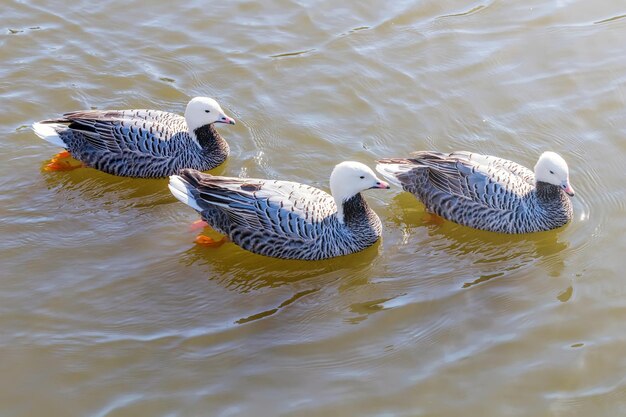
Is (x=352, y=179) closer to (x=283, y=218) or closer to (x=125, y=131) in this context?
(x=283, y=218)

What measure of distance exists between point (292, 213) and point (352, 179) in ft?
2.55

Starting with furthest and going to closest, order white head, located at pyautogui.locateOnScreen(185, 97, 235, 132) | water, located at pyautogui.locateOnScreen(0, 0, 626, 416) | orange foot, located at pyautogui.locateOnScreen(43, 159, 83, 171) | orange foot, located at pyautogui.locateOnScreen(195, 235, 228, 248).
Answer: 1. orange foot, located at pyautogui.locateOnScreen(43, 159, 83, 171)
2. white head, located at pyautogui.locateOnScreen(185, 97, 235, 132)
3. orange foot, located at pyautogui.locateOnScreen(195, 235, 228, 248)
4. water, located at pyautogui.locateOnScreen(0, 0, 626, 416)

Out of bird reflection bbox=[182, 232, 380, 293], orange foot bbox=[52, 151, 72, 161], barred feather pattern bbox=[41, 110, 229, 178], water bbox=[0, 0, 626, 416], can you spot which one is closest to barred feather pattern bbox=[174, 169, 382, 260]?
bird reflection bbox=[182, 232, 380, 293]

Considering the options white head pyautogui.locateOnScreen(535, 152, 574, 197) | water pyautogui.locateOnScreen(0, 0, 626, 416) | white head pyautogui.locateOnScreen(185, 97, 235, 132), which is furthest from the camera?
white head pyautogui.locateOnScreen(185, 97, 235, 132)

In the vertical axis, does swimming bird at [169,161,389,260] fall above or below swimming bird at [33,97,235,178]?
below

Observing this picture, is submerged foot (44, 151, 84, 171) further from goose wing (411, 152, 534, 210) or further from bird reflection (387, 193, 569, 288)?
goose wing (411, 152, 534, 210)

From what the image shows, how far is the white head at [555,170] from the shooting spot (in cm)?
993

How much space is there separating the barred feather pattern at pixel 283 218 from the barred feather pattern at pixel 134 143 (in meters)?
1.05

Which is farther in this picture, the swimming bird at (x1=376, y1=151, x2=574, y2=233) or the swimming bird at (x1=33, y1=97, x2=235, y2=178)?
the swimming bird at (x1=33, y1=97, x2=235, y2=178)

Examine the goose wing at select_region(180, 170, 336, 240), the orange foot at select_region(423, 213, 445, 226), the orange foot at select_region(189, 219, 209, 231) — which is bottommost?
the orange foot at select_region(423, 213, 445, 226)

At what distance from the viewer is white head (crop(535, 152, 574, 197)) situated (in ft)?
32.6

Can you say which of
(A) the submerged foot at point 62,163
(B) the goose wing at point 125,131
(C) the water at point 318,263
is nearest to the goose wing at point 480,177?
(C) the water at point 318,263

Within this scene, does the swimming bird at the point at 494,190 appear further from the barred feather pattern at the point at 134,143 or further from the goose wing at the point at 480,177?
the barred feather pattern at the point at 134,143

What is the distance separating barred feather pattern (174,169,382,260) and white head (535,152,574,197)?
6.89 feet
